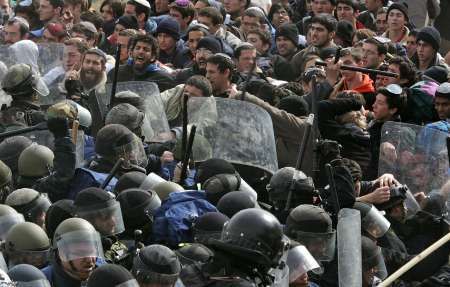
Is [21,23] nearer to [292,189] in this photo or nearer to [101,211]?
[292,189]

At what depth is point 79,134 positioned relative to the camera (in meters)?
A: 15.2

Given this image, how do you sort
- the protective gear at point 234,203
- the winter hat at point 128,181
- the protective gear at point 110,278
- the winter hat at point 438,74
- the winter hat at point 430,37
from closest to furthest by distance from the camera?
the protective gear at point 110,278 < the protective gear at point 234,203 < the winter hat at point 128,181 < the winter hat at point 438,74 < the winter hat at point 430,37

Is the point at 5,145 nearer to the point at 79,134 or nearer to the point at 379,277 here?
the point at 79,134

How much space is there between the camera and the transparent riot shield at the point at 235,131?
1515 centimetres

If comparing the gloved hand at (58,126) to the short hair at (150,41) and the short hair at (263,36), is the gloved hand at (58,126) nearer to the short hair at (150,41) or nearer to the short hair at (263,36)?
the short hair at (150,41)

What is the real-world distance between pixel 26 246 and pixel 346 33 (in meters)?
7.84

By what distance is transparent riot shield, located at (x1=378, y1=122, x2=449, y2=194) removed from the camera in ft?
48.7

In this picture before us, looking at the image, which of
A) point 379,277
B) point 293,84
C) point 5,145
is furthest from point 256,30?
point 379,277

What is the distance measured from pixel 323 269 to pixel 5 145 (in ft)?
11.3

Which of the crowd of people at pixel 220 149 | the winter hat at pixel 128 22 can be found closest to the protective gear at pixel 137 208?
the crowd of people at pixel 220 149

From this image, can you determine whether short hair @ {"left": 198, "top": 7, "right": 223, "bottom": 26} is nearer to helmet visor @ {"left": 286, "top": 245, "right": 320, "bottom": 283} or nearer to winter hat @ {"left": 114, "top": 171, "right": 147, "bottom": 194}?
winter hat @ {"left": 114, "top": 171, "right": 147, "bottom": 194}

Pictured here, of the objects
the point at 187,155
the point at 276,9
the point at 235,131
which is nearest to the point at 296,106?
the point at 235,131

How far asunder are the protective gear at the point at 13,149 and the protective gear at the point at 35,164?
0.81 ft

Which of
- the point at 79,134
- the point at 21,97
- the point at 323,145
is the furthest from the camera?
the point at 21,97
